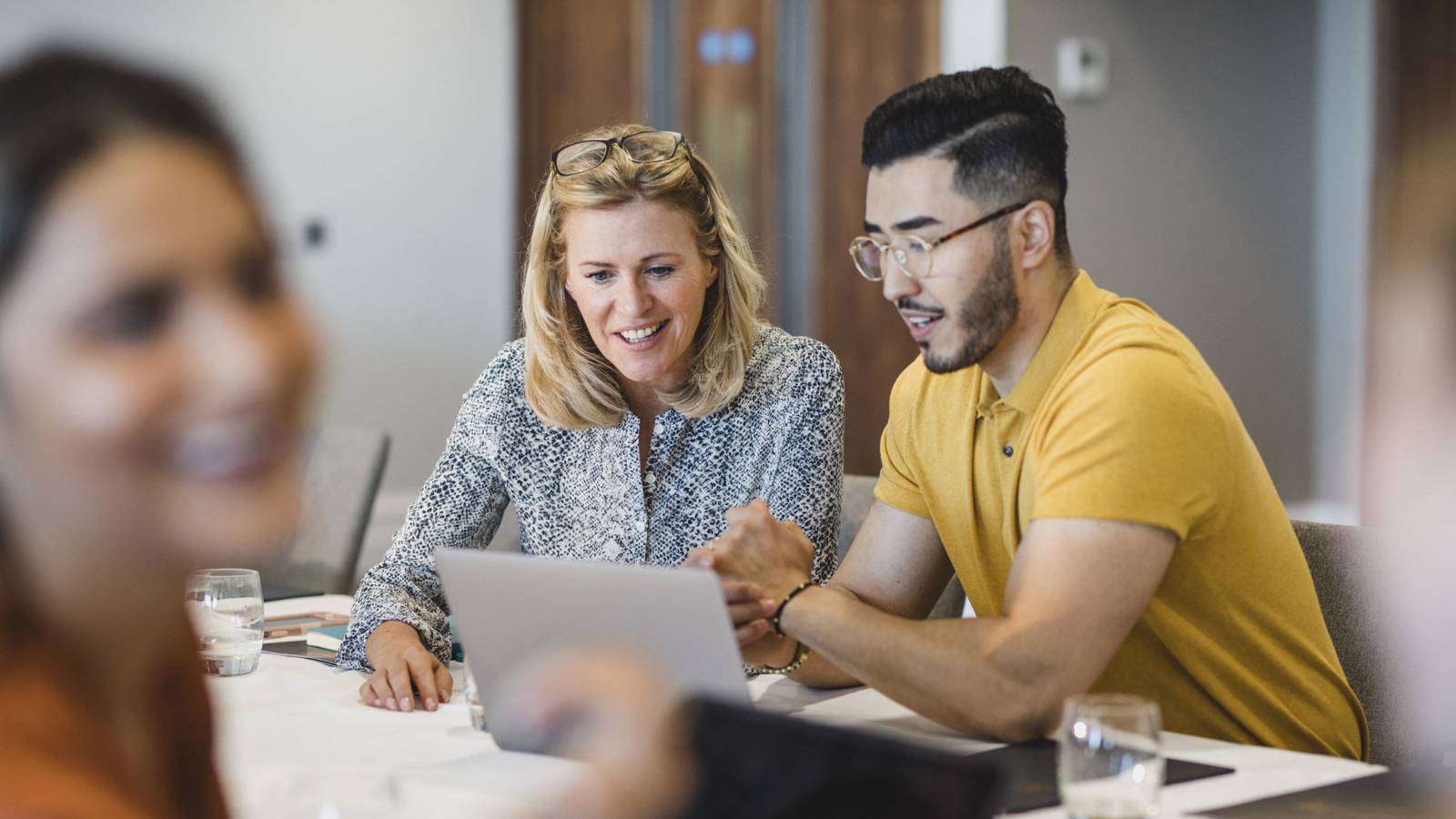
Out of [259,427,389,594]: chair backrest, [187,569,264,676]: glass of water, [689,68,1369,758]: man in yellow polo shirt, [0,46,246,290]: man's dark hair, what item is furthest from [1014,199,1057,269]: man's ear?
[259,427,389,594]: chair backrest

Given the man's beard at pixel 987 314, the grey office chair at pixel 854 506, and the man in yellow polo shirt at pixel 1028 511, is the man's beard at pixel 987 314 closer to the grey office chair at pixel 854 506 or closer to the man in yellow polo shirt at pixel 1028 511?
the man in yellow polo shirt at pixel 1028 511

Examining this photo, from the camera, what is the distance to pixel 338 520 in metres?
2.79

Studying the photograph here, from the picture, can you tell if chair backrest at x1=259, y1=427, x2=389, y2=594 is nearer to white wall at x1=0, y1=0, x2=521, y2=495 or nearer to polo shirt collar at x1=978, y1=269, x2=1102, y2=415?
polo shirt collar at x1=978, y1=269, x2=1102, y2=415

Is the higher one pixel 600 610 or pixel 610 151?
pixel 610 151

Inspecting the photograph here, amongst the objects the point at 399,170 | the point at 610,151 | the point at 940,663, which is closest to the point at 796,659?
the point at 940,663

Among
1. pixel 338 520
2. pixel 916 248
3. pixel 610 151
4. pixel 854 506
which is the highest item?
pixel 610 151

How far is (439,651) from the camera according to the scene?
1784 mm

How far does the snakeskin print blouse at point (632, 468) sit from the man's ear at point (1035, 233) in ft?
1.41

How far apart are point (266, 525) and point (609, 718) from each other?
0.13 meters

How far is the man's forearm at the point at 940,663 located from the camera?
1.35 meters

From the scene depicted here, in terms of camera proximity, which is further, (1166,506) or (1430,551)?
(1430,551)

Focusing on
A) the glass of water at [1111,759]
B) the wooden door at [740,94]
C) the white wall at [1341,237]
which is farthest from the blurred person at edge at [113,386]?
the white wall at [1341,237]

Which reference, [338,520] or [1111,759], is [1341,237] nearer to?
[338,520]

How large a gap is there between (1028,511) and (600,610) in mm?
601
